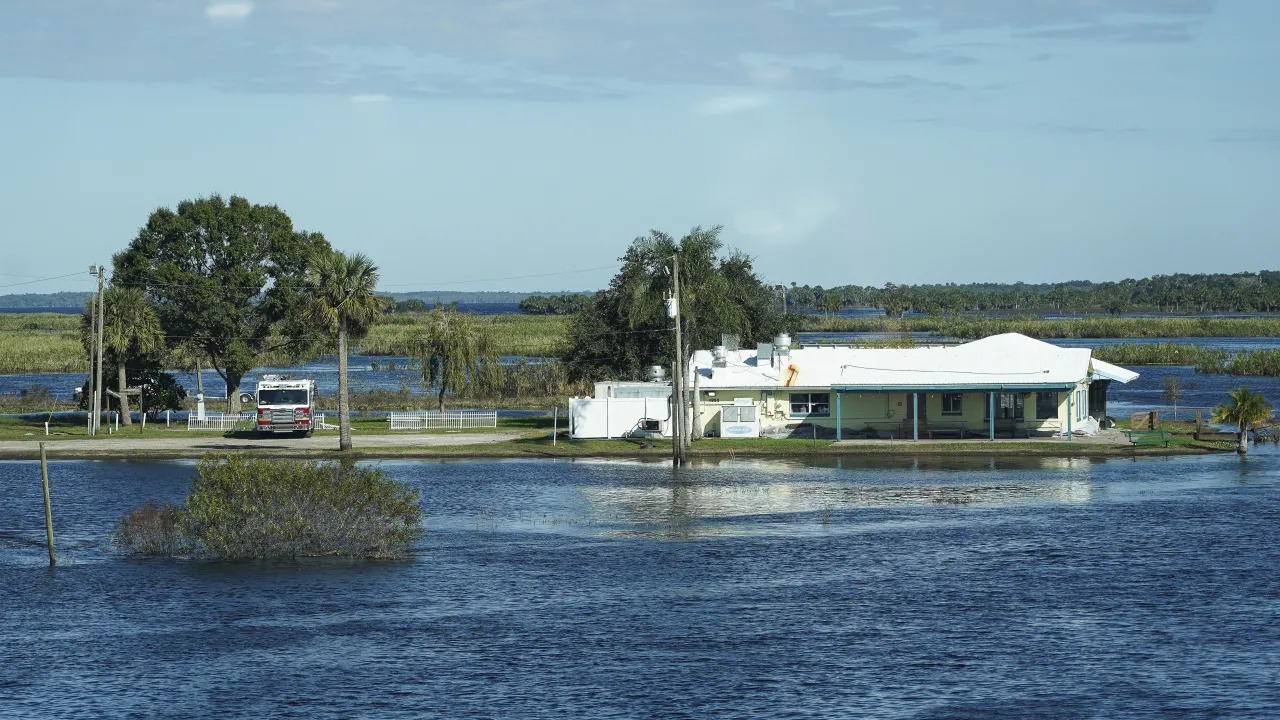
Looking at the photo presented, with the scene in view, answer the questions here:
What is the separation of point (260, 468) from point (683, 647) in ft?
43.5

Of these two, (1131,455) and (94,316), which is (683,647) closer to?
(1131,455)

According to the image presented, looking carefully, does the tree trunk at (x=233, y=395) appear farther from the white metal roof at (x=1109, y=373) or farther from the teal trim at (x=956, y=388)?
the white metal roof at (x=1109, y=373)

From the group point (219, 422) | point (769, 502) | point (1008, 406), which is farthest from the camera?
point (219, 422)

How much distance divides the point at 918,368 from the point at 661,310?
12.2 m

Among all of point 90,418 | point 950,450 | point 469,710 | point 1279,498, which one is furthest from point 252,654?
point 90,418

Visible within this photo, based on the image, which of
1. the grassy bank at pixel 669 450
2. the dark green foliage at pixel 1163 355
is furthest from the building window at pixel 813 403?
the dark green foliage at pixel 1163 355

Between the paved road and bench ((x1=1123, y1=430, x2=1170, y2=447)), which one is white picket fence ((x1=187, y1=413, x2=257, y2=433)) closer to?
the paved road

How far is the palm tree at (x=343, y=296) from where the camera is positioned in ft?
196

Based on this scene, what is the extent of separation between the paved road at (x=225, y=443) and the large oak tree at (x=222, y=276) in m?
10.1

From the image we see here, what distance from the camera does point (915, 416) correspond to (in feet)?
200

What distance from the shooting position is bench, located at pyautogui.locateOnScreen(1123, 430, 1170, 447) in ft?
197

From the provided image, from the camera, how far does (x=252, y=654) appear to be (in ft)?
90.4

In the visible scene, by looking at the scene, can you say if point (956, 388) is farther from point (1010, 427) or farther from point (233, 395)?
point (233, 395)

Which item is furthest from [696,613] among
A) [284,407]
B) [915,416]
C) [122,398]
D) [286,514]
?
[122,398]
